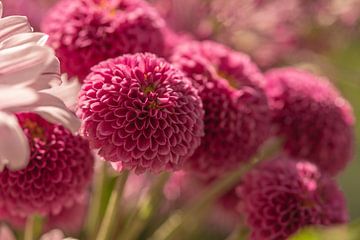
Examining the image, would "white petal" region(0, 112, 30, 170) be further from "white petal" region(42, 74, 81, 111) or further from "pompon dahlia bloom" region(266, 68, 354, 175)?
"pompon dahlia bloom" region(266, 68, 354, 175)

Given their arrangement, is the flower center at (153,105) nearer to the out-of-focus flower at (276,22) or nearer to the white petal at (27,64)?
the white petal at (27,64)

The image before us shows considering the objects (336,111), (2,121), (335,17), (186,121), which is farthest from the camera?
(335,17)

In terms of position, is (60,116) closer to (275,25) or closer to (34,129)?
(34,129)

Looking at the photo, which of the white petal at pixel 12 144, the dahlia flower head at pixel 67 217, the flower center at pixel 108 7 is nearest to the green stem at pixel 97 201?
the dahlia flower head at pixel 67 217

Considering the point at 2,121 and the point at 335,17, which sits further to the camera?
the point at 335,17

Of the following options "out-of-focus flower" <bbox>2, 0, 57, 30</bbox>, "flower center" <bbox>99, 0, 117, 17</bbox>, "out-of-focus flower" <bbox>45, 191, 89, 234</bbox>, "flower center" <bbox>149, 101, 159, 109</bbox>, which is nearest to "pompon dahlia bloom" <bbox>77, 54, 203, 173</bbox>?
"flower center" <bbox>149, 101, 159, 109</bbox>

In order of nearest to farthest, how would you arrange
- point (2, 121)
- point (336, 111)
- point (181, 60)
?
point (2, 121)
point (181, 60)
point (336, 111)

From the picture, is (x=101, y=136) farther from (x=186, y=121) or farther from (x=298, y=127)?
(x=298, y=127)

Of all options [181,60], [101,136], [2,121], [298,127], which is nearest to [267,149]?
[298,127]
